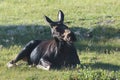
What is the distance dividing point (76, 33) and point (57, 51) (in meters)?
4.61

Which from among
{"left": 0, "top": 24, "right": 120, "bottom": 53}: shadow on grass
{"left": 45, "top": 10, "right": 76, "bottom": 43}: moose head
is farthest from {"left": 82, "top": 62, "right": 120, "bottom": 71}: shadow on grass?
{"left": 0, "top": 24, "right": 120, "bottom": 53}: shadow on grass

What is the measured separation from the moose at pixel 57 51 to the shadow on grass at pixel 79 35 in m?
2.38

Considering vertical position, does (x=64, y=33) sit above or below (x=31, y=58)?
above

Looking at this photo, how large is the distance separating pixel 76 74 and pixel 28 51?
2.47 m

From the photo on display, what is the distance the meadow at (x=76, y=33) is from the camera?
40.1ft

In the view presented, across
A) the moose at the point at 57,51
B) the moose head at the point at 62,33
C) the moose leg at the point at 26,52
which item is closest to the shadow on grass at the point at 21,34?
the moose leg at the point at 26,52

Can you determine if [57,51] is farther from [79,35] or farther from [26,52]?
[79,35]

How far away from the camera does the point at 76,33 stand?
17562mm

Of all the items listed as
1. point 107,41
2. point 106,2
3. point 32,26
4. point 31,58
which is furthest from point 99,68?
point 106,2

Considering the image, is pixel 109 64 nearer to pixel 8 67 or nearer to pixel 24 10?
pixel 8 67

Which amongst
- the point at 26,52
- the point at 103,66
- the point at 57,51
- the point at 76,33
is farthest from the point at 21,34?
the point at 103,66

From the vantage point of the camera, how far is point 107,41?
16.7m

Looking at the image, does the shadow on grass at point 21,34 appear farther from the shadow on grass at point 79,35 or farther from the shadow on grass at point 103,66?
the shadow on grass at point 103,66

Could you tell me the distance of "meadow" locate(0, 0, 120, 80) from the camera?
40.1 feet
